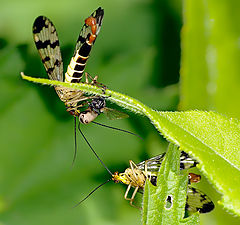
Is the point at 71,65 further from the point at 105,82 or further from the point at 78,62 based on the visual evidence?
the point at 105,82

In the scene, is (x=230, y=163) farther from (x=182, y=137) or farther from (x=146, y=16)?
(x=146, y=16)

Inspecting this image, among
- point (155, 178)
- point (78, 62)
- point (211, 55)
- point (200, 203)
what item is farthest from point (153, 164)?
point (211, 55)

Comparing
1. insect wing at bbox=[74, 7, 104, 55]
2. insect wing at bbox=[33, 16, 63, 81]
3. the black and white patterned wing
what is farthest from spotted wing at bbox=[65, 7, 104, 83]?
the black and white patterned wing

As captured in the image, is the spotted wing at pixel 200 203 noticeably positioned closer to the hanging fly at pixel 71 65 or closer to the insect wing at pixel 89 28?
the hanging fly at pixel 71 65

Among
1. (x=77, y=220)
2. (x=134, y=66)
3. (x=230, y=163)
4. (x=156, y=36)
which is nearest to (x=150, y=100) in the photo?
(x=134, y=66)

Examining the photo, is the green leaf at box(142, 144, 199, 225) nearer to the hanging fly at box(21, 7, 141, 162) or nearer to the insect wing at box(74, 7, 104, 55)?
the hanging fly at box(21, 7, 141, 162)

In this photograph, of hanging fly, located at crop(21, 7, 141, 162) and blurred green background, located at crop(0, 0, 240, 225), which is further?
blurred green background, located at crop(0, 0, 240, 225)
